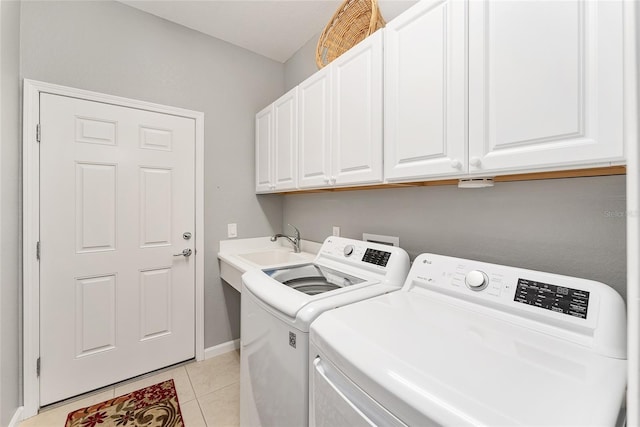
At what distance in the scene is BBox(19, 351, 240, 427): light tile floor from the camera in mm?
1645

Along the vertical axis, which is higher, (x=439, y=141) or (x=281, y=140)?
(x=281, y=140)

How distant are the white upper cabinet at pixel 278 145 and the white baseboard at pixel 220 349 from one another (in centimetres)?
139

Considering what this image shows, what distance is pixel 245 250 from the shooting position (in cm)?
248

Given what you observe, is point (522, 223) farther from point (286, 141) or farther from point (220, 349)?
point (220, 349)

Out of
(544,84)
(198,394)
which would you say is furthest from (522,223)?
(198,394)

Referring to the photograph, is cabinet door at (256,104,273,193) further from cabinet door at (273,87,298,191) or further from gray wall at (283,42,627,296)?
gray wall at (283,42,627,296)

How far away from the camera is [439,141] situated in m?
1.09

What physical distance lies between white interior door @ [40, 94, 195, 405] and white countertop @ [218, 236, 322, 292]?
0.28m

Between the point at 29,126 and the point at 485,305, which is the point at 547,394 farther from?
the point at 29,126

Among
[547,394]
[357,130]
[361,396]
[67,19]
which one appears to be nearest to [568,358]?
[547,394]

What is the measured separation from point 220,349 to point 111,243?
1229 mm

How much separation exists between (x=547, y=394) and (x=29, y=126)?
263cm

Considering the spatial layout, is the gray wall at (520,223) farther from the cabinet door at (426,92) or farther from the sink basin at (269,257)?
the sink basin at (269,257)

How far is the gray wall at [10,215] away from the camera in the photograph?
1.44 meters
